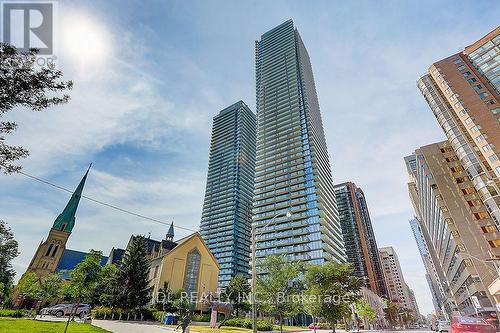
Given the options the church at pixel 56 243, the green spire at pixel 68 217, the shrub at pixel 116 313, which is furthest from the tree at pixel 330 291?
the green spire at pixel 68 217

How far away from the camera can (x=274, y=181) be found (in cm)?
10500

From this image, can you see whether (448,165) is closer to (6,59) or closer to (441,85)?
(441,85)

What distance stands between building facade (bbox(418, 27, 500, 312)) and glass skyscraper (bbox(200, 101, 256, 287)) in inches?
3906

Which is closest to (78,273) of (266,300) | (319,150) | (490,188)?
(266,300)

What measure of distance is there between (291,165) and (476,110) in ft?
195

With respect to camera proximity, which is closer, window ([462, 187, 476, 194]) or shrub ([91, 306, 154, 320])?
shrub ([91, 306, 154, 320])

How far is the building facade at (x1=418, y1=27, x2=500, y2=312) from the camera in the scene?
175 feet

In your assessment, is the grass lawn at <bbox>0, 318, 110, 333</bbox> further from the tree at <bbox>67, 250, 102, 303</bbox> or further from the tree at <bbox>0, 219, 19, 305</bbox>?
the tree at <bbox>0, 219, 19, 305</bbox>

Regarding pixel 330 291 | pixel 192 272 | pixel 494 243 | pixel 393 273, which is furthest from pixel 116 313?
pixel 393 273

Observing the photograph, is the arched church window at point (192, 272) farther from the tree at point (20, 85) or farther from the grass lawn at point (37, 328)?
the tree at point (20, 85)

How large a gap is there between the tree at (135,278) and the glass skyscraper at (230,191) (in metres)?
86.7

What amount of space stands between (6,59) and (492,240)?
263 feet

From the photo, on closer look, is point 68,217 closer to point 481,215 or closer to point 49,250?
point 49,250

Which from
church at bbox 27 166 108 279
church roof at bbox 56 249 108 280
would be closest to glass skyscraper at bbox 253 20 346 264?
church at bbox 27 166 108 279
